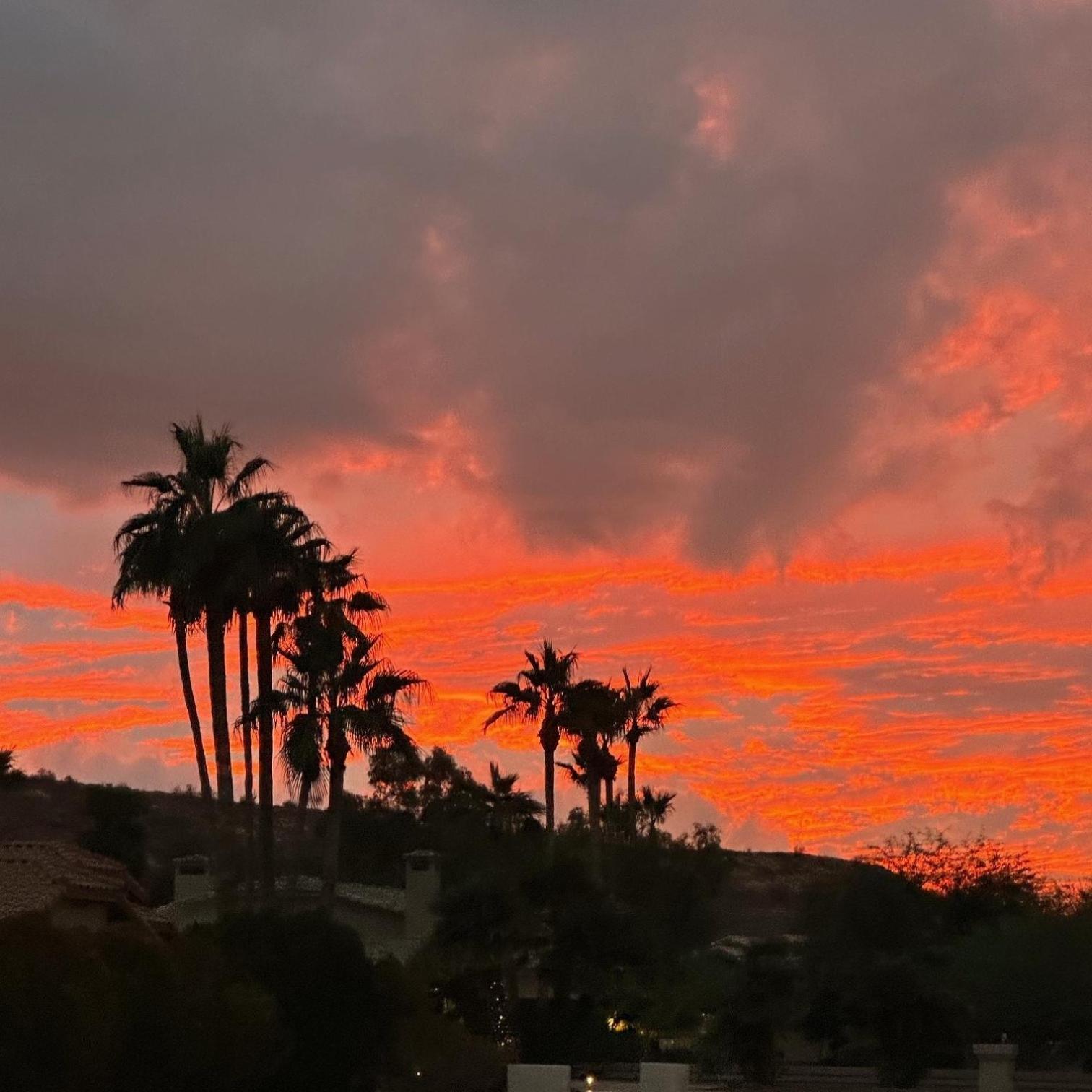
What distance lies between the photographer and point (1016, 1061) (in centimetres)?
5231

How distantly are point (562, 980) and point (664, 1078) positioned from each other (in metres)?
17.2

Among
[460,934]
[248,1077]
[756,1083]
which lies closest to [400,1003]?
[248,1077]

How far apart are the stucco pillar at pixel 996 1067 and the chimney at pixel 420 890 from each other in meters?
21.4

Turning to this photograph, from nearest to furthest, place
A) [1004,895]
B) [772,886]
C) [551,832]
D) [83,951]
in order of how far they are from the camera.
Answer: [83,951]
[551,832]
[1004,895]
[772,886]

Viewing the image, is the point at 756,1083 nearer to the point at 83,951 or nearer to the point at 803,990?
the point at 803,990

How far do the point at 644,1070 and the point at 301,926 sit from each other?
277 inches

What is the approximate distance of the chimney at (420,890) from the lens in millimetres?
60438

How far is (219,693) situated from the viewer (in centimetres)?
5809

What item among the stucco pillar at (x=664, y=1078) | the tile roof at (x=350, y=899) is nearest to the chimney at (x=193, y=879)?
the tile roof at (x=350, y=899)

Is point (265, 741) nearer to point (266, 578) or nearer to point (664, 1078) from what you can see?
point (266, 578)

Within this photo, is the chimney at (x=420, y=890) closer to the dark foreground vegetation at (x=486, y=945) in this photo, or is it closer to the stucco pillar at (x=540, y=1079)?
the dark foreground vegetation at (x=486, y=945)

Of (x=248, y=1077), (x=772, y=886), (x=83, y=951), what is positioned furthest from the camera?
(x=772, y=886)

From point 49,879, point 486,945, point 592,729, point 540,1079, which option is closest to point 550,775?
point 592,729

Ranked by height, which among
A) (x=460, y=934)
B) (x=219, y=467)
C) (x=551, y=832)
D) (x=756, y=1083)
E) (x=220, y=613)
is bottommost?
(x=756, y=1083)
